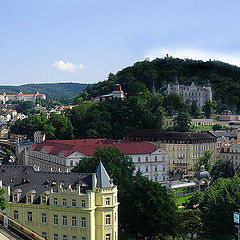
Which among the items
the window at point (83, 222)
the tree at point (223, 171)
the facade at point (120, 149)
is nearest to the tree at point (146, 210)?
the window at point (83, 222)

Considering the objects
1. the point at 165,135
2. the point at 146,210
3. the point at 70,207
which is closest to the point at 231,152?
the point at 165,135

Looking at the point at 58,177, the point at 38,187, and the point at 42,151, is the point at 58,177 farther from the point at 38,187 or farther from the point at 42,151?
the point at 42,151

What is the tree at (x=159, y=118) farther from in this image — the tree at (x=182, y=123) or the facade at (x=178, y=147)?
the facade at (x=178, y=147)

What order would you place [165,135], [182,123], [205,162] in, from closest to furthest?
[205,162] → [165,135] → [182,123]

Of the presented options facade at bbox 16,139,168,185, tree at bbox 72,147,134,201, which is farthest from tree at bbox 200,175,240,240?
facade at bbox 16,139,168,185

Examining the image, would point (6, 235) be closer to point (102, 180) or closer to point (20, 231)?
point (20, 231)

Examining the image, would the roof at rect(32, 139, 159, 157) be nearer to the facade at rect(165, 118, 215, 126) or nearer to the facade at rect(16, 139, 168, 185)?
the facade at rect(16, 139, 168, 185)

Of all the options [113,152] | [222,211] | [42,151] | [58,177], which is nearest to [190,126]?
[42,151]
